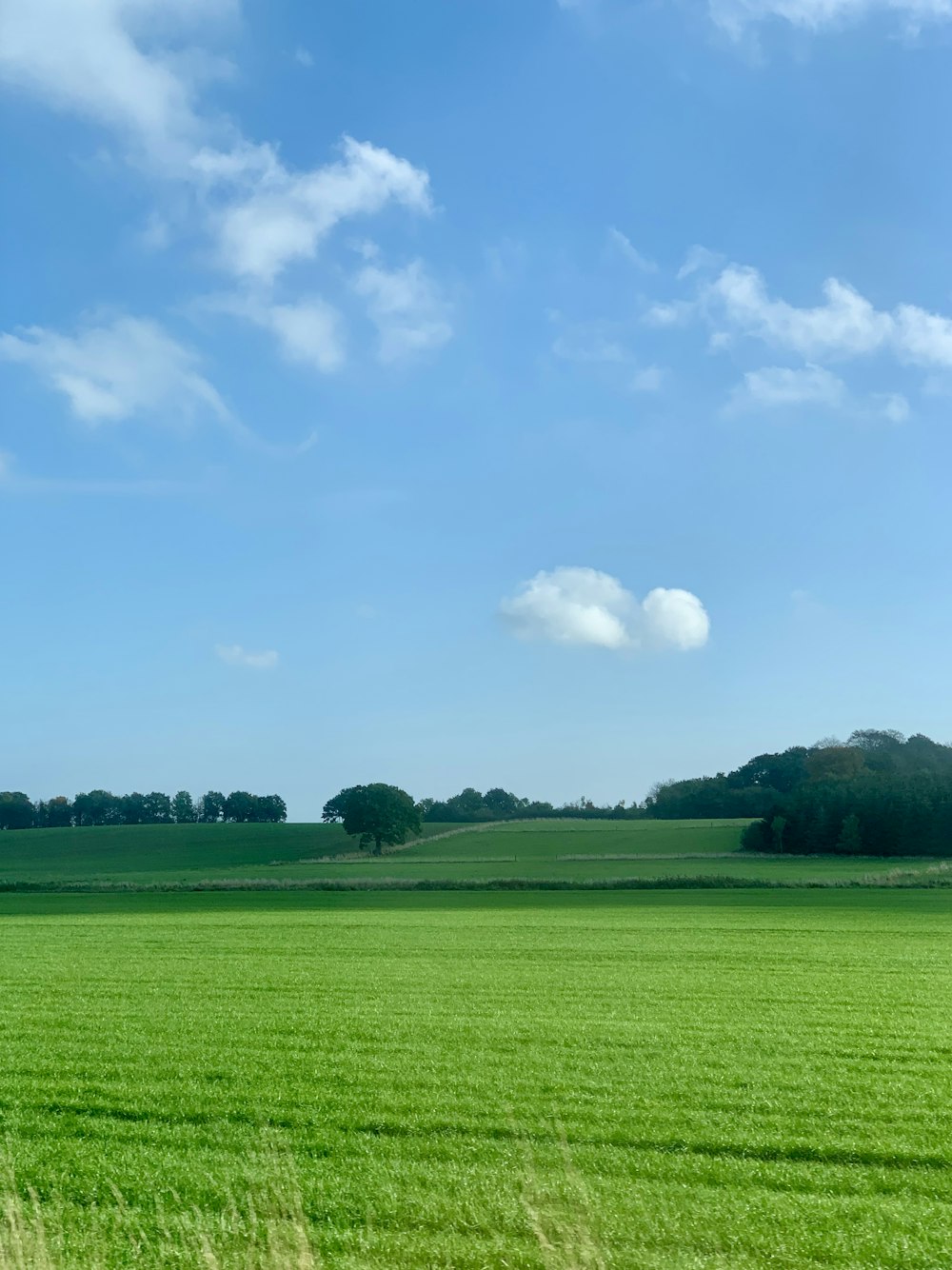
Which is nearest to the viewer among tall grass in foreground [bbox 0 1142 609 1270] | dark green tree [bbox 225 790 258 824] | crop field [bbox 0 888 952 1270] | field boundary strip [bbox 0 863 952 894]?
tall grass in foreground [bbox 0 1142 609 1270]

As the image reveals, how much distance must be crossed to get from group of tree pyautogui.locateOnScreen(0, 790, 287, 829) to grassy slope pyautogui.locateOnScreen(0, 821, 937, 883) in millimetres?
15806

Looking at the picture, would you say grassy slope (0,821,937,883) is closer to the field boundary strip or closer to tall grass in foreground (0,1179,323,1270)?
the field boundary strip

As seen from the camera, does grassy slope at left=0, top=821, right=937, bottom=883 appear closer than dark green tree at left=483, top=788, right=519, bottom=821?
Yes

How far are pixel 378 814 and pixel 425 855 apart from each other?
5.26 meters

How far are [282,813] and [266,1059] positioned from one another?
357 feet

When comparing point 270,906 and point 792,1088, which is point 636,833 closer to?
point 270,906

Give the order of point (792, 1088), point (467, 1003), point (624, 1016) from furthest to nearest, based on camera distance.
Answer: point (467, 1003)
point (624, 1016)
point (792, 1088)

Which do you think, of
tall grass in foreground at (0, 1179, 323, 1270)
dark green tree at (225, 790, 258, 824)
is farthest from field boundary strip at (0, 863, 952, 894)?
dark green tree at (225, 790, 258, 824)

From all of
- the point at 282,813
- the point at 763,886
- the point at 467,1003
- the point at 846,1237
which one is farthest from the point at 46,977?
the point at 282,813

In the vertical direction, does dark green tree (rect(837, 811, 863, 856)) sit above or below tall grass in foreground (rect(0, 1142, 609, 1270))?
below

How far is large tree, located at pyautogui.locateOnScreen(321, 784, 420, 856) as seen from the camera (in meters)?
83.1

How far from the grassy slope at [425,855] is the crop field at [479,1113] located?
3652 cm

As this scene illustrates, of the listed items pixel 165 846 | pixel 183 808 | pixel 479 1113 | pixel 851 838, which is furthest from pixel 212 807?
pixel 479 1113

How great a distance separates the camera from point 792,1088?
10789mm
